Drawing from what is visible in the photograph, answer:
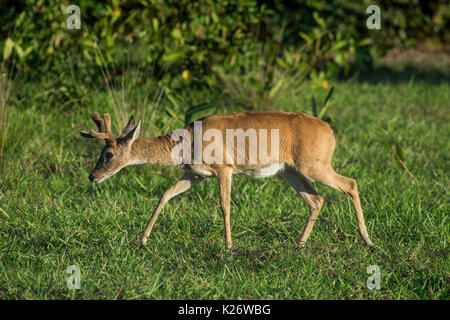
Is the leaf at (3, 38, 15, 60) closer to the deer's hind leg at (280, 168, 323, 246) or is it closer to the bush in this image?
the bush

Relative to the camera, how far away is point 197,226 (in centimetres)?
433

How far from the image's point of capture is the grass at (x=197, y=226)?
3488 mm

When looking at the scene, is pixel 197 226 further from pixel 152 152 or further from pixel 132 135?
pixel 132 135

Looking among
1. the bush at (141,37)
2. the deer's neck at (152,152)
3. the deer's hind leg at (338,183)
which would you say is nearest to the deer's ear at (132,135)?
the deer's neck at (152,152)

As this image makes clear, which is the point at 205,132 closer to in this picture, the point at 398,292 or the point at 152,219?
the point at 152,219

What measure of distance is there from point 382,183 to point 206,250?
1.97m

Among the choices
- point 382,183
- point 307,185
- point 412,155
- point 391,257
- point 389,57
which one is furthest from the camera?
point 389,57

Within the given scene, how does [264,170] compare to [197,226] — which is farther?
[197,226]

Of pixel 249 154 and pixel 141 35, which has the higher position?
pixel 141 35

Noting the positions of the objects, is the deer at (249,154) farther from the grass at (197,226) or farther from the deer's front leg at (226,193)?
the grass at (197,226)

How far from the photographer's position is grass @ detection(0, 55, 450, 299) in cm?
349

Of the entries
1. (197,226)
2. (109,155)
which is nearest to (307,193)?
(197,226)

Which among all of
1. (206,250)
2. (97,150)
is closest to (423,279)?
(206,250)

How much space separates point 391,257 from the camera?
12.7 feet
